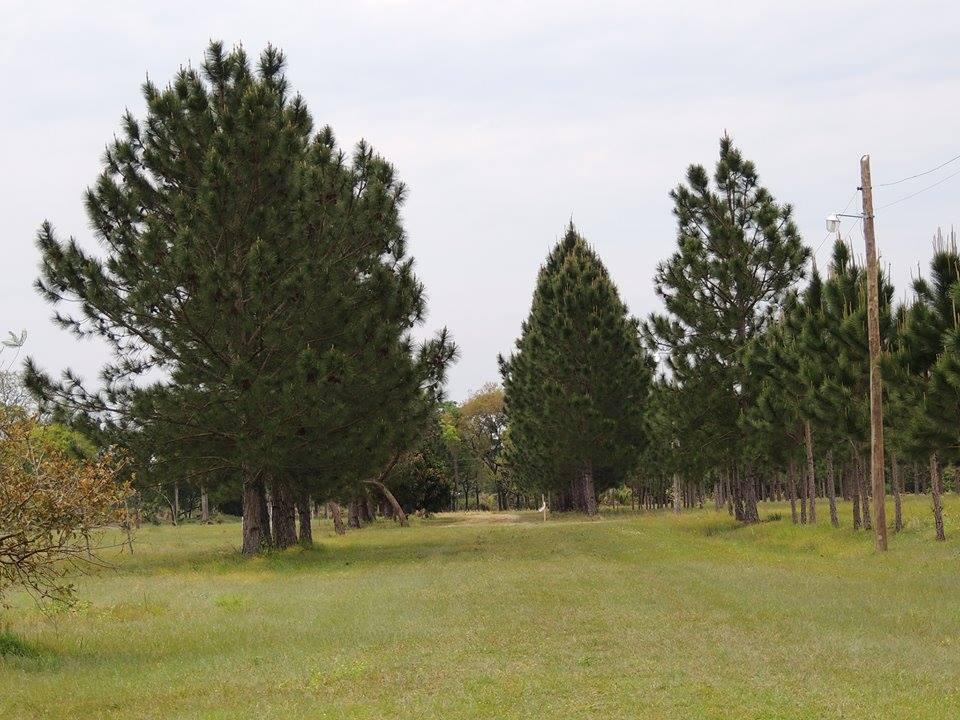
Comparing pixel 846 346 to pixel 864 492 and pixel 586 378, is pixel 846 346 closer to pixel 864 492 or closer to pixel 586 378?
pixel 864 492

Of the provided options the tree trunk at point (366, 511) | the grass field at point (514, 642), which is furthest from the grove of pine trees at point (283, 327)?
the tree trunk at point (366, 511)

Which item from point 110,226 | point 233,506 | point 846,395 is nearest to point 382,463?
point 110,226

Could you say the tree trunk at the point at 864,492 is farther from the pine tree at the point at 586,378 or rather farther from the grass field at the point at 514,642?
the pine tree at the point at 586,378

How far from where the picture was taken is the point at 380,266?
37.2 metres

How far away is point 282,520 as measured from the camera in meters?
38.7

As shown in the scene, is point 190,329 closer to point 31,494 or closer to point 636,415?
point 31,494

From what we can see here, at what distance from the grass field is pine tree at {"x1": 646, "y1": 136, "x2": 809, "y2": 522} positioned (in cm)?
1926

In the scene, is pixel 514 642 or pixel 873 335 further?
pixel 873 335

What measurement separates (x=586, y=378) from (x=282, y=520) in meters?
28.4

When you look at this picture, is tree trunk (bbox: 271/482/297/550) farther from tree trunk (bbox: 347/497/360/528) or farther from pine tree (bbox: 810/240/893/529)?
tree trunk (bbox: 347/497/360/528)

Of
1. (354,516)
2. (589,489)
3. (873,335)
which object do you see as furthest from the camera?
(354,516)

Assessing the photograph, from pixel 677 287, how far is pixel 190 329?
24104 mm

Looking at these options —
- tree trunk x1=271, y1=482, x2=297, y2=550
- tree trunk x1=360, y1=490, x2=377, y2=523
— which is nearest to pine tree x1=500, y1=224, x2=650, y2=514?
tree trunk x1=360, y1=490, x2=377, y2=523

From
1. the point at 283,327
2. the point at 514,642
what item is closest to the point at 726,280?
the point at 283,327
